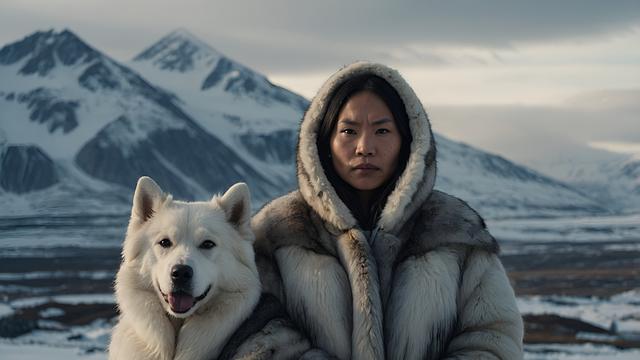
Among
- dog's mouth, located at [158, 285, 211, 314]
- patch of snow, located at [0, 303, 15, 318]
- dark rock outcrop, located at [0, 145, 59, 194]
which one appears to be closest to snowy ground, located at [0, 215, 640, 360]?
patch of snow, located at [0, 303, 15, 318]

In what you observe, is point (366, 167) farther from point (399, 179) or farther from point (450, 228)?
point (450, 228)

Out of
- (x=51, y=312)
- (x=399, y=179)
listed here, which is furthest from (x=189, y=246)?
(x=51, y=312)

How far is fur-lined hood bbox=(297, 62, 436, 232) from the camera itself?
15.0 ft

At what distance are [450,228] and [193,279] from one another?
1.25 m

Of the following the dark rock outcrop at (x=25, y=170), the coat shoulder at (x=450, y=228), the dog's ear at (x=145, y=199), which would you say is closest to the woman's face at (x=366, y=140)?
the coat shoulder at (x=450, y=228)

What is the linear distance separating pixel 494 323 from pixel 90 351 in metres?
25.3

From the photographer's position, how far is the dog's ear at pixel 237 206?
4703 millimetres

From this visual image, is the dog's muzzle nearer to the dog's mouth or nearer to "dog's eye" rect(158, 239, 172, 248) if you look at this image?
the dog's mouth

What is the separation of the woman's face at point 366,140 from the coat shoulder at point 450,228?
300 mm

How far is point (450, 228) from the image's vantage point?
180 inches

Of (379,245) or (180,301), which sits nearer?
(180,301)

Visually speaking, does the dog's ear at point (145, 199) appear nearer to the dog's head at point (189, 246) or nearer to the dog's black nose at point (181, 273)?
the dog's head at point (189, 246)

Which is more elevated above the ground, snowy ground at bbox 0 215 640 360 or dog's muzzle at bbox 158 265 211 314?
dog's muzzle at bbox 158 265 211 314

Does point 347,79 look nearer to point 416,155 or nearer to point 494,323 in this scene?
point 416,155
